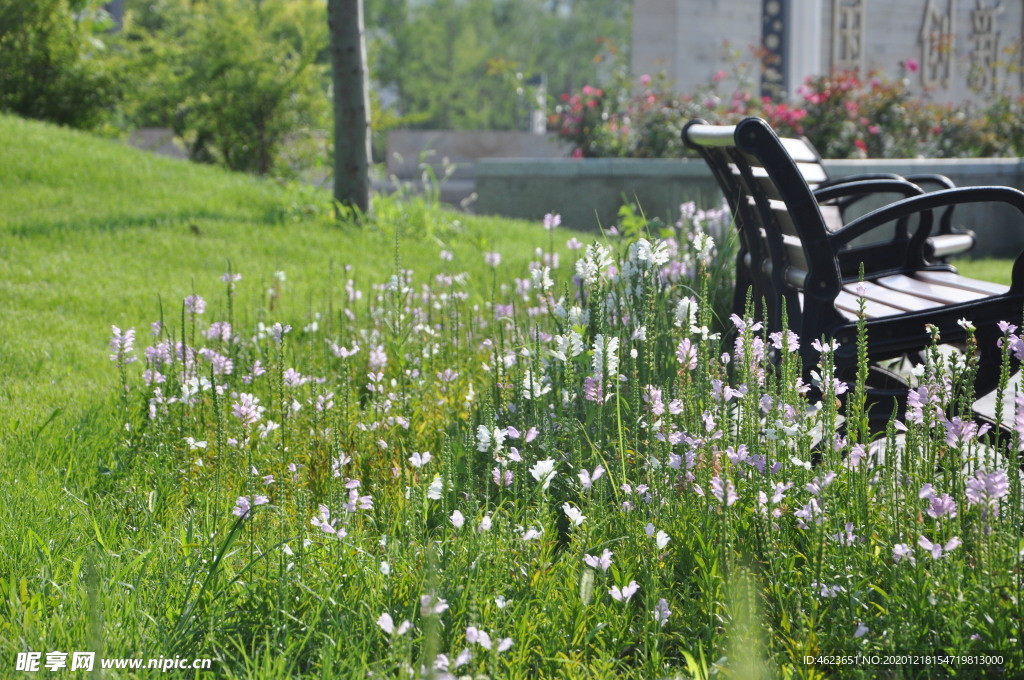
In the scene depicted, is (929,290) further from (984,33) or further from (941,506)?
(984,33)

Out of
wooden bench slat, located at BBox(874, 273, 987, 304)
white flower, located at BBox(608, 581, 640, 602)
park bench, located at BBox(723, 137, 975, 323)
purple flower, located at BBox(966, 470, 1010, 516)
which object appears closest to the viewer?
purple flower, located at BBox(966, 470, 1010, 516)

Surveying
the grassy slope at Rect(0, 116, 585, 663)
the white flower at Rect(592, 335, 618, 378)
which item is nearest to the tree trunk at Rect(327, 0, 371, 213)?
the grassy slope at Rect(0, 116, 585, 663)

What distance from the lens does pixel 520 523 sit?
2574 millimetres

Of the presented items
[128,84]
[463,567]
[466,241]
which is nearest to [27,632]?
[463,567]

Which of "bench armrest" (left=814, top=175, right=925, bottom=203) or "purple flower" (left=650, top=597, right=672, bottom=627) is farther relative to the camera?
"bench armrest" (left=814, top=175, right=925, bottom=203)

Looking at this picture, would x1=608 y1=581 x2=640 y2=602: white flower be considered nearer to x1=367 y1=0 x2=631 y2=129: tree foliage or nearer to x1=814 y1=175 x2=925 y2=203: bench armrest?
x1=814 y1=175 x2=925 y2=203: bench armrest

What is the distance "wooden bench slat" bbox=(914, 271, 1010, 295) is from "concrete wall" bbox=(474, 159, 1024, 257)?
16.1 feet

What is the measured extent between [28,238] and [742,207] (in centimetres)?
513

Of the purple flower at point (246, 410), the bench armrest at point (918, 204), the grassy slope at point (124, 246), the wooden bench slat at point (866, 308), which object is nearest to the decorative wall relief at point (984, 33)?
the grassy slope at point (124, 246)

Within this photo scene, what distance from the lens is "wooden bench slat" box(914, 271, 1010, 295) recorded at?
12.3 ft

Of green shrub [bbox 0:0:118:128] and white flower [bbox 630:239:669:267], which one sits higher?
green shrub [bbox 0:0:118:128]

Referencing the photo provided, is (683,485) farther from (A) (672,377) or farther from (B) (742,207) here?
(B) (742,207)

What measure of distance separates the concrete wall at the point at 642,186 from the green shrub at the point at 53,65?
5.13 meters

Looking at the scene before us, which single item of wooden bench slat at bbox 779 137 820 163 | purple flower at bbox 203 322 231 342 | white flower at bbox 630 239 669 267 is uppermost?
wooden bench slat at bbox 779 137 820 163
